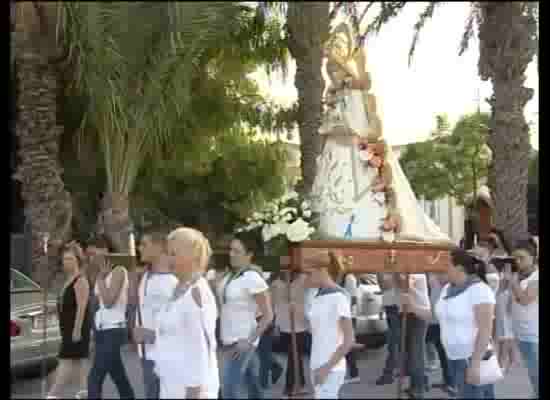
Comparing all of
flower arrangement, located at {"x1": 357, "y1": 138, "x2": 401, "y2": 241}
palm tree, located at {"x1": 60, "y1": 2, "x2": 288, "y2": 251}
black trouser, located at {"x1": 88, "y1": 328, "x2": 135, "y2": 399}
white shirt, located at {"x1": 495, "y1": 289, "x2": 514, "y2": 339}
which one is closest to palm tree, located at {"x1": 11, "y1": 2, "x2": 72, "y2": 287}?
palm tree, located at {"x1": 60, "y1": 2, "x2": 288, "y2": 251}

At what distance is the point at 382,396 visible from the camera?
22.7ft

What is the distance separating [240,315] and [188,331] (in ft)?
5.05

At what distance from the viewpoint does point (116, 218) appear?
37.8 feet

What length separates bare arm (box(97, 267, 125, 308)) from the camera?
222 inches

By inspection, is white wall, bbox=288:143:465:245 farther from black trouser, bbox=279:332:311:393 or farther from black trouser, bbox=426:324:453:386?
black trouser, bbox=279:332:311:393

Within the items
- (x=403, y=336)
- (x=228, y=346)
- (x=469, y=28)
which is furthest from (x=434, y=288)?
(x=469, y=28)

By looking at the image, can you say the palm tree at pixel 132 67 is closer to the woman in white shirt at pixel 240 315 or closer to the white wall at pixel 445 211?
the woman in white shirt at pixel 240 315

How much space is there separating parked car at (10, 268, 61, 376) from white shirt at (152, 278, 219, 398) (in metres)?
2.63

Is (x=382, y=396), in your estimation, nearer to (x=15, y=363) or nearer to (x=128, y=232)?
(x=15, y=363)

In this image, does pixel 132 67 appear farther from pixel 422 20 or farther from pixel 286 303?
pixel 286 303

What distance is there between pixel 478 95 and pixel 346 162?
5.89 meters

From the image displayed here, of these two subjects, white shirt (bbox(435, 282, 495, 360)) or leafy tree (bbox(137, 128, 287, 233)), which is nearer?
white shirt (bbox(435, 282, 495, 360))
